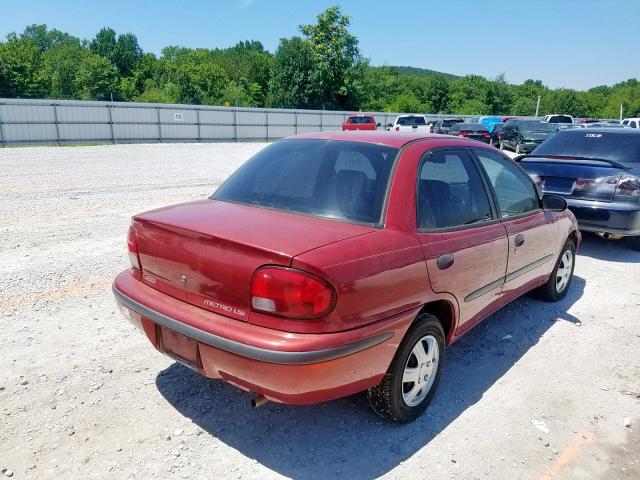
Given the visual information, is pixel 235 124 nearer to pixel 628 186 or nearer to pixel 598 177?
pixel 598 177

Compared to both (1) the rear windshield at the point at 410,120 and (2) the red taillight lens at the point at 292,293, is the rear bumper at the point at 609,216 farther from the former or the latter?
(1) the rear windshield at the point at 410,120

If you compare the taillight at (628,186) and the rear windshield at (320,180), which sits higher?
the rear windshield at (320,180)

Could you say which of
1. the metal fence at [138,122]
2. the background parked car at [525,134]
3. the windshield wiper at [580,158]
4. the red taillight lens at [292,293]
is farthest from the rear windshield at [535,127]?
the red taillight lens at [292,293]

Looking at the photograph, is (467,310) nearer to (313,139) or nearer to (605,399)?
(605,399)

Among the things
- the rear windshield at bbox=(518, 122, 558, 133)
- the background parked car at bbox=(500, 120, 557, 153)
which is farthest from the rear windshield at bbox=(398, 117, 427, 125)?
the rear windshield at bbox=(518, 122, 558, 133)

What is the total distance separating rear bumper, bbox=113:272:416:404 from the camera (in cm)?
223

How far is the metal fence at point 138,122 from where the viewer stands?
23125 millimetres

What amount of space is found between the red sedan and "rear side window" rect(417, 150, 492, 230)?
0.04 feet

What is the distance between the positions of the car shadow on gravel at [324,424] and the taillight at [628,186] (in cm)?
388

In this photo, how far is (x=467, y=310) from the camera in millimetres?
3229

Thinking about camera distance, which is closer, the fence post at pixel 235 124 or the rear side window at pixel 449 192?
the rear side window at pixel 449 192

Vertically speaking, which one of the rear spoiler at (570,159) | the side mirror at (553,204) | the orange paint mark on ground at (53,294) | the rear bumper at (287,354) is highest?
the rear spoiler at (570,159)

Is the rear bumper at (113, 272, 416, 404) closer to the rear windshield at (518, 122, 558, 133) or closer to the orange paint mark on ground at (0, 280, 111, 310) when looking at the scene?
the orange paint mark on ground at (0, 280, 111, 310)

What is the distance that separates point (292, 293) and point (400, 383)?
94cm
